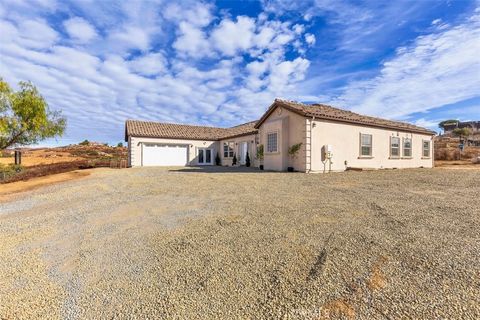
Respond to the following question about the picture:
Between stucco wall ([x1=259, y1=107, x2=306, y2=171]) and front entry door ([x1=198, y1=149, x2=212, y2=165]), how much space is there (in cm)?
1120

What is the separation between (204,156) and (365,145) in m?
16.1

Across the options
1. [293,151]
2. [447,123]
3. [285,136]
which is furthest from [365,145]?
[447,123]

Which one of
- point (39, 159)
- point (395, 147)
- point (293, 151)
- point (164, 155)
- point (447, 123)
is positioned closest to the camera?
point (293, 151)

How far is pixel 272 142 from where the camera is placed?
16625mm

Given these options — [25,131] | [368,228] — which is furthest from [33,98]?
[368,228]

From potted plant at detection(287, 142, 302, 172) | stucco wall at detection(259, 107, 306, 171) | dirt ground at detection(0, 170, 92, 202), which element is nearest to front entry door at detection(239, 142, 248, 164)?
stucco wall at detection(259, 107, 306, 171)

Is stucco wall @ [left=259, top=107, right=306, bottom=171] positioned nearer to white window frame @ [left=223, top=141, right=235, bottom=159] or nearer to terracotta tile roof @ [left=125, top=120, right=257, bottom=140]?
terracotta tile roof @ [left=125, top=120, right=257, bottom=140]

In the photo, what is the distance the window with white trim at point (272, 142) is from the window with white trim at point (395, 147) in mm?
9341

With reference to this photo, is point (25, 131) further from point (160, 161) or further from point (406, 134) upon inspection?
point (406, 134)

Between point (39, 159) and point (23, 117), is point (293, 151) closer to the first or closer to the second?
point (23, 117)

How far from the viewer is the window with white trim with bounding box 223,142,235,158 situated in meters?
25.2

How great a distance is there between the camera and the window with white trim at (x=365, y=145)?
1674 centimetres

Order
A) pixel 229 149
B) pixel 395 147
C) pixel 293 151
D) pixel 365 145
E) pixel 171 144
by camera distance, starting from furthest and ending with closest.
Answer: pixel 229 149
pixel 171 144
pixel 395 147
pixel 365 145
pixel 293 151

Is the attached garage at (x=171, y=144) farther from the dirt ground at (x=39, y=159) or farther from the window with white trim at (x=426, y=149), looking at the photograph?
the window with white trim at (x=426, y=149)
